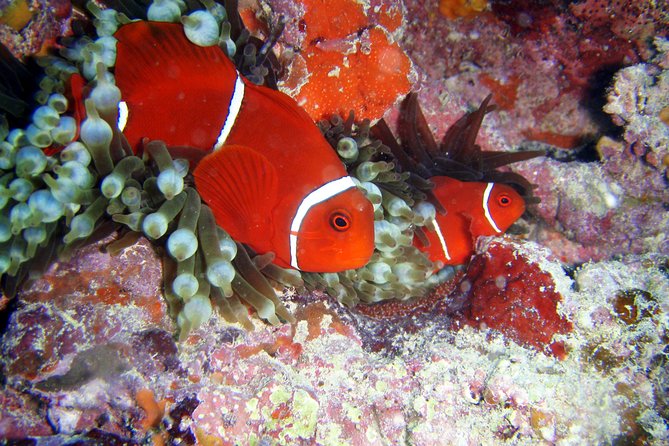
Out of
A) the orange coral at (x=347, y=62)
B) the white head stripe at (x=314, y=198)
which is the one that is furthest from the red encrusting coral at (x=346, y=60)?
the white head stripe at (x=314, y=198)

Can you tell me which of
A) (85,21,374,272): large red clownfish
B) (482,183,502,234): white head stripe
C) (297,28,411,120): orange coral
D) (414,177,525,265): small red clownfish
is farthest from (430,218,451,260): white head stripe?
(85,21,374,272): large red clownfish

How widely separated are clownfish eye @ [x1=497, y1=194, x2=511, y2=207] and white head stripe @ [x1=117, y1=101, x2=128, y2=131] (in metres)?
2.10

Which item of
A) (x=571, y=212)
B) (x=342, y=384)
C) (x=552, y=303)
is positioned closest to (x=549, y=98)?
(x=571, y=212)

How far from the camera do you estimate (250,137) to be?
196cm

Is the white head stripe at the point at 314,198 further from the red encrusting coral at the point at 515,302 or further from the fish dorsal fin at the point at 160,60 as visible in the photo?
the red encrusting coral at the point at 515,302

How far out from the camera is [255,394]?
6.01 ft

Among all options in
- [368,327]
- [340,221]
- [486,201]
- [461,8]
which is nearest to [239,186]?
[340,221]

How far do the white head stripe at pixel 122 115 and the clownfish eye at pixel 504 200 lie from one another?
2.10m

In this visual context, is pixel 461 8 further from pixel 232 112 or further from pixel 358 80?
pixel 232 112

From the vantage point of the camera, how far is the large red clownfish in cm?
188

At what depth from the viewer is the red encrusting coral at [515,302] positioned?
217 centimetres

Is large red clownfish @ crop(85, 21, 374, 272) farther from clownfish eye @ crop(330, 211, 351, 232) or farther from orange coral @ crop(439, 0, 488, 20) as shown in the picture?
orange coral @ crop(439, 0, 488, 20)

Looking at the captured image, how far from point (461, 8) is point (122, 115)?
2.42 metres

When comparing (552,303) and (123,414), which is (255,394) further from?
(552,303)
